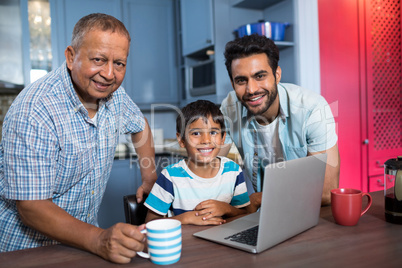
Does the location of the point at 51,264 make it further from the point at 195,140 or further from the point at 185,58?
the point at 185,58

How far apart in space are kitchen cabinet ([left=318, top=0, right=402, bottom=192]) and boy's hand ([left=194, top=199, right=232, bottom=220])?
1.63 metres

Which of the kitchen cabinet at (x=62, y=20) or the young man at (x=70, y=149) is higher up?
the kitchen cabinet at (x=62, y=20)

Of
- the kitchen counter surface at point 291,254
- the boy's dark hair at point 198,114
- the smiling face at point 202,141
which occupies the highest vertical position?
the boy's dark hair at point 198,114

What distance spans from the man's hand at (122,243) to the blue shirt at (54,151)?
26cm

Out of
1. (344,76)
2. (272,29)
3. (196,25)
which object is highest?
(196,25)

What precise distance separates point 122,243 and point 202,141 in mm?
720

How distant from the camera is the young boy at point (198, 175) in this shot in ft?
4.52

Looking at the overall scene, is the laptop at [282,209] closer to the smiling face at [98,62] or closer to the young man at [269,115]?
the young man at [269,115]

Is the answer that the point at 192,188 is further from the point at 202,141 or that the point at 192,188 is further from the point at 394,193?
the point at 394,193

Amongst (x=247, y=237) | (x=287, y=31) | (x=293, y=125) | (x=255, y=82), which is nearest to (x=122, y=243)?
(x=247, y=237)

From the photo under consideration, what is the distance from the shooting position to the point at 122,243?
785 millimetres

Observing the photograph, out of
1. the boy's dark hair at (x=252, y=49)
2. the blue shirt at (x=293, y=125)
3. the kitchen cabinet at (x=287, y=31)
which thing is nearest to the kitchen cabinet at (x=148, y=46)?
the kitchen cabinet at (x=287, y=31)

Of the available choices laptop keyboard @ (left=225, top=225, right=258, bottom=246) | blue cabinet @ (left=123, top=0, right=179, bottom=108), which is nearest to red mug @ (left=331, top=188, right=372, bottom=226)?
laptop keyboard @ (left=225, top=225, right=258, bottom=246)

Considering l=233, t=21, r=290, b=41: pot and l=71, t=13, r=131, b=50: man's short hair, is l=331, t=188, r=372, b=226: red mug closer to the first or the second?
l=71, t=13, r=131, b=50: man's short hair
